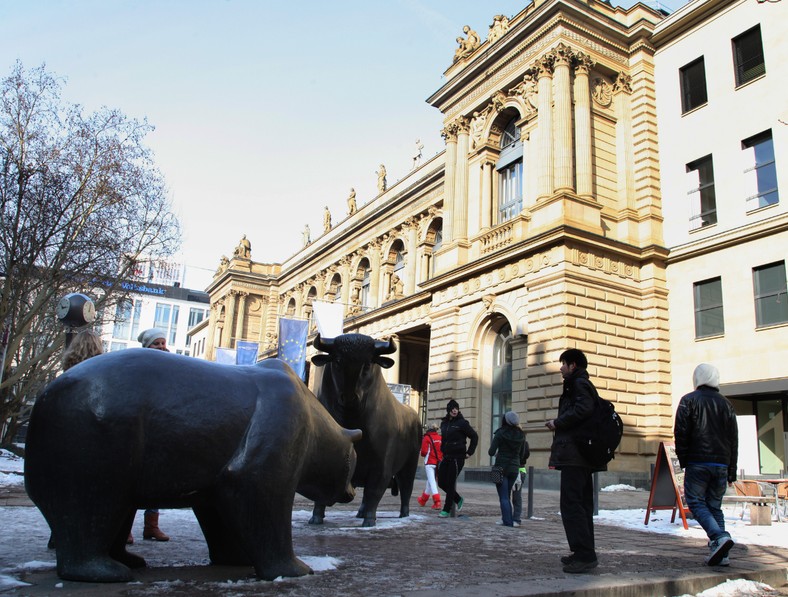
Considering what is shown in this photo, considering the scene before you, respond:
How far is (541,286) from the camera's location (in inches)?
895

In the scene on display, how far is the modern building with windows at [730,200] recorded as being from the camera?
20688 millimetres

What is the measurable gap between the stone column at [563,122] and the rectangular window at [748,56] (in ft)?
18.9

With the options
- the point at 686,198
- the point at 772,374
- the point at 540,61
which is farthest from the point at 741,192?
the point at 540,61

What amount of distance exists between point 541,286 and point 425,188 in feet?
49.6

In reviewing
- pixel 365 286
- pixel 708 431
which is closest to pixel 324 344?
pixel 708 431

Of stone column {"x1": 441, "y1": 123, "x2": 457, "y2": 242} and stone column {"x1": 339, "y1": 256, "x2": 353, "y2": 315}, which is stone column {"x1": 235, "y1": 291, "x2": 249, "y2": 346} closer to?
stone column {"x1": 339, "y1": 256, "x2": 353, "y2": 315}

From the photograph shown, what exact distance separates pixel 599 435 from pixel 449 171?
2562 centimetres

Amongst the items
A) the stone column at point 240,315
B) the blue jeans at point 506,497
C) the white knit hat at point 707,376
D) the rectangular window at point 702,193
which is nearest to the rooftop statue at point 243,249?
the stone column at point 240,315

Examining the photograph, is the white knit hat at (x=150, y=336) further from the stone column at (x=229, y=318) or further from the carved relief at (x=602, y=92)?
the stone column at (x=229, y=318)

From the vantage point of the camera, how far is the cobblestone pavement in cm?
389

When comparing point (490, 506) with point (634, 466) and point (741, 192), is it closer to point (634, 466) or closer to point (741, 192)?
point (634, 466)

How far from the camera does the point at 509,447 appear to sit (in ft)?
34.7

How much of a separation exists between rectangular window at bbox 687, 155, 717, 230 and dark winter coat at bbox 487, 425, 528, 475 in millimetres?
16270

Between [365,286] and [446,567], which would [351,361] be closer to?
[446,567]
